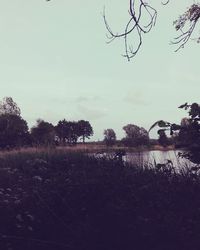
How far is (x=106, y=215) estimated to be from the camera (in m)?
6.75

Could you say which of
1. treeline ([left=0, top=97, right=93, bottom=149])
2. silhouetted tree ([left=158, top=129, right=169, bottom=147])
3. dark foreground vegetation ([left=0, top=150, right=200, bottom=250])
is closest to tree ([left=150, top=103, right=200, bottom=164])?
silhouetted tree ([left=158, top=129, right=169, bottom=147])

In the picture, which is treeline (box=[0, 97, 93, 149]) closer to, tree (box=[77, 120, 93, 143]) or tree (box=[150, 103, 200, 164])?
tree (box=[77, 120, 93, 143])

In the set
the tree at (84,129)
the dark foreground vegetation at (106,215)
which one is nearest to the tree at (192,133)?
the dark foreground vegetation at (106,215)

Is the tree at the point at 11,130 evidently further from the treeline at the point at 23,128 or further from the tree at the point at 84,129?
the tree at the point at 84,129

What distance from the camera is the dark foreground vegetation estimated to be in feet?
19.3

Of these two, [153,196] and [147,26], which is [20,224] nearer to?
[153,196]

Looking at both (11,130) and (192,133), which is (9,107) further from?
(192,133)

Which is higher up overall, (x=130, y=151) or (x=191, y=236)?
(x=130, y=151)

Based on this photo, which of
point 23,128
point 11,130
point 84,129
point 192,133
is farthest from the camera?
point 84,129

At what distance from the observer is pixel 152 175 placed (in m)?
9.75

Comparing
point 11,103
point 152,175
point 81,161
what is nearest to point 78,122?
point 11,103

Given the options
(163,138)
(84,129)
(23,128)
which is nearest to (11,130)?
(23,128)

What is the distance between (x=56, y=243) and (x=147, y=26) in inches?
116

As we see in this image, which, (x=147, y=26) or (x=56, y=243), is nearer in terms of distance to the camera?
(x=147, y=26)
